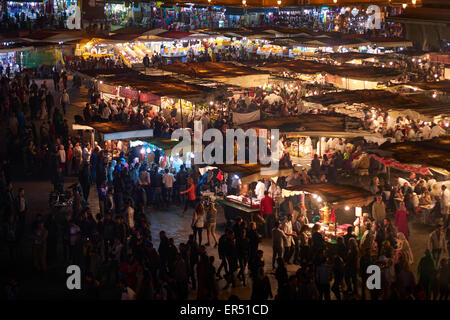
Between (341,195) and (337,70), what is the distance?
14.3 meters

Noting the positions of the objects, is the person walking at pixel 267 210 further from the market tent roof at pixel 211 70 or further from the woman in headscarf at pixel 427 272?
the market tent roof at pixel 211 70

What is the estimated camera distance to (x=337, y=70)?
28.5 metres

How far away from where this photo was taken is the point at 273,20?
186ft

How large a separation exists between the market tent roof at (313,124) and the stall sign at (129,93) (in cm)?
728

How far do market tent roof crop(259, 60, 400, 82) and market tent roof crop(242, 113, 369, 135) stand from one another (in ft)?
21.2

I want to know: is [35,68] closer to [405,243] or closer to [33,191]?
[33,191]

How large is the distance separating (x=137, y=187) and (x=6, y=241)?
4.06m

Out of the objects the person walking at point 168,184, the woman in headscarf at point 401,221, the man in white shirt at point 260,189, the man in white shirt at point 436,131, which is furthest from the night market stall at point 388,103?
the person walking at point 168,184

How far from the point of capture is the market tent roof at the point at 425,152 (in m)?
14.8

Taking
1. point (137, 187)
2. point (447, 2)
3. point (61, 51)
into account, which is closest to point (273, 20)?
point (447, 2)

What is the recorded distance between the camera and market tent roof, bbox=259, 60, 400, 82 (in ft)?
88.4

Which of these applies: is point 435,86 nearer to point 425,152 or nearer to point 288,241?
point 425,152

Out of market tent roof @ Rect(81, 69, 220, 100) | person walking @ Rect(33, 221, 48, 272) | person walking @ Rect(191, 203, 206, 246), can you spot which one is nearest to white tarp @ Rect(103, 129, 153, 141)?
market tent roof @ Rect(81, 69, 220, 100)

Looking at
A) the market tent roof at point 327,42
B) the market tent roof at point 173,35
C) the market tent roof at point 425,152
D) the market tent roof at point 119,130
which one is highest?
the market tent roof at point 173,35
